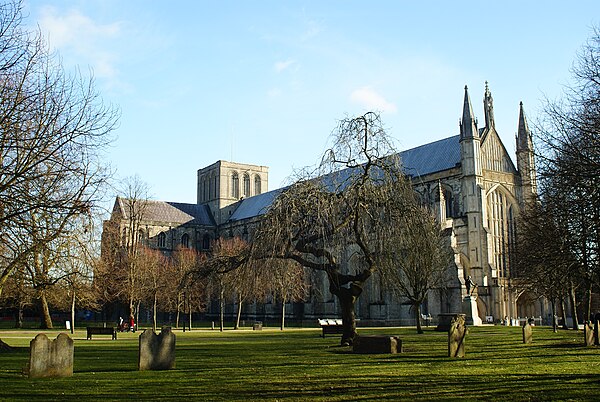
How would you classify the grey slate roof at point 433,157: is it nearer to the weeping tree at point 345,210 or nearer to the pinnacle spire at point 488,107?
the pinnacle spire at point 488,107

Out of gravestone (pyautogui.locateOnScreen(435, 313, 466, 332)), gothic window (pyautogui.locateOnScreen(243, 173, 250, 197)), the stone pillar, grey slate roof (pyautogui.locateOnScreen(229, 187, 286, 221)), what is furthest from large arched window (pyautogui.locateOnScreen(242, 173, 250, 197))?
gravestone (pyautogui.locateOnScreen(435, 313, 466, 332))

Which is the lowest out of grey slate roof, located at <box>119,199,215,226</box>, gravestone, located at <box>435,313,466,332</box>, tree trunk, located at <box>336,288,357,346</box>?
gravestone, located at <box>435,313,466,332</box>

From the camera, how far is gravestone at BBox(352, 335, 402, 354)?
1866cm

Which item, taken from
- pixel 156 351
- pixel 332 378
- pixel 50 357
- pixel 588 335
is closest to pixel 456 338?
pixel 332 378

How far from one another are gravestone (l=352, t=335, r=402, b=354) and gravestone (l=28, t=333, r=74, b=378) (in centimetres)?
853

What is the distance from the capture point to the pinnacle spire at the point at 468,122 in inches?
2280

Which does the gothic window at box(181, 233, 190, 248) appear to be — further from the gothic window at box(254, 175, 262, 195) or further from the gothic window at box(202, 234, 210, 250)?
the gothic window at box(254, 175, 262, 195)

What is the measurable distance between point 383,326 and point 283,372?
34.3m

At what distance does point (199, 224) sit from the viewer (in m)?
97.5

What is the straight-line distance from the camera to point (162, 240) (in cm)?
9225

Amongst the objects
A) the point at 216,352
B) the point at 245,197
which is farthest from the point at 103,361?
the point at 245,197

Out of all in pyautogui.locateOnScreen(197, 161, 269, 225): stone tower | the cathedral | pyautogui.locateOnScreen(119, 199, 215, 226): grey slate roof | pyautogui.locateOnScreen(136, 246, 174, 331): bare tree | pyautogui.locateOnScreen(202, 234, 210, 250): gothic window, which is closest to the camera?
the cathedral

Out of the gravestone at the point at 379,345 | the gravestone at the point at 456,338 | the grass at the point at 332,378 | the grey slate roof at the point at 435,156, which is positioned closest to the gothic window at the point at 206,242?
the grey slate roof at the point at 435,156

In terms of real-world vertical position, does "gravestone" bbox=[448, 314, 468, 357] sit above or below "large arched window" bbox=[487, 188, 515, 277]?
below
